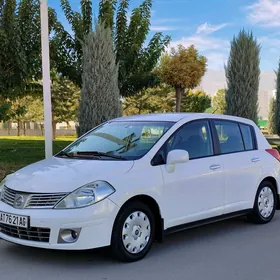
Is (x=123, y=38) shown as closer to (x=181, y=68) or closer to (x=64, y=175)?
(x=181, y=68)

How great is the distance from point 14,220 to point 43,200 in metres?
0.42

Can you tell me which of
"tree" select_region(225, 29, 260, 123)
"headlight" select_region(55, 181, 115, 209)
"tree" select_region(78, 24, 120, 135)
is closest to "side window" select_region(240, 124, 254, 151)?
"headlight" select_region(55, 181, 115, 209)

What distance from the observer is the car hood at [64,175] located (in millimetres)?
4723

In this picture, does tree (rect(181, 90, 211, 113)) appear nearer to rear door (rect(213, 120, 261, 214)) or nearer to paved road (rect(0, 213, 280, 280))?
rear door (rect(213, 120, 261, 214))

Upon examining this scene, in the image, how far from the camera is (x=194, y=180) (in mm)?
5582

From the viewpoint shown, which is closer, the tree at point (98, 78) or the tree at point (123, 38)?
the tree at point (98, 78)

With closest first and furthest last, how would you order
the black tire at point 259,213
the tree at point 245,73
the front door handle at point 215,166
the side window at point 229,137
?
1. the front door handle at point 215,166
2. the side window at point 229,137
3. the black tire at point 259,213
4. the tree at point 245,73

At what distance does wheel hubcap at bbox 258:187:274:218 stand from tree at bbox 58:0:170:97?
863 cm

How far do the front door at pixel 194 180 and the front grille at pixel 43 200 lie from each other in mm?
1300

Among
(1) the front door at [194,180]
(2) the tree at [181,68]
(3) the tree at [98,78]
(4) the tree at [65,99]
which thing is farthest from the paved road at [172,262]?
(4) the tree at [65,99]

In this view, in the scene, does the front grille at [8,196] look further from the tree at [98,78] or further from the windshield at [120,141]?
the tree at [98,78]

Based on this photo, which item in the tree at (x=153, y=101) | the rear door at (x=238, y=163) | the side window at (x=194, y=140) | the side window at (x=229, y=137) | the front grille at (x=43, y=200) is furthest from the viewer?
the tree at (x=153, y=101)

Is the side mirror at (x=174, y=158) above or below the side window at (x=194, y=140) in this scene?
below

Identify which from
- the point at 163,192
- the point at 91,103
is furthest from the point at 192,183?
the point at 91,103
